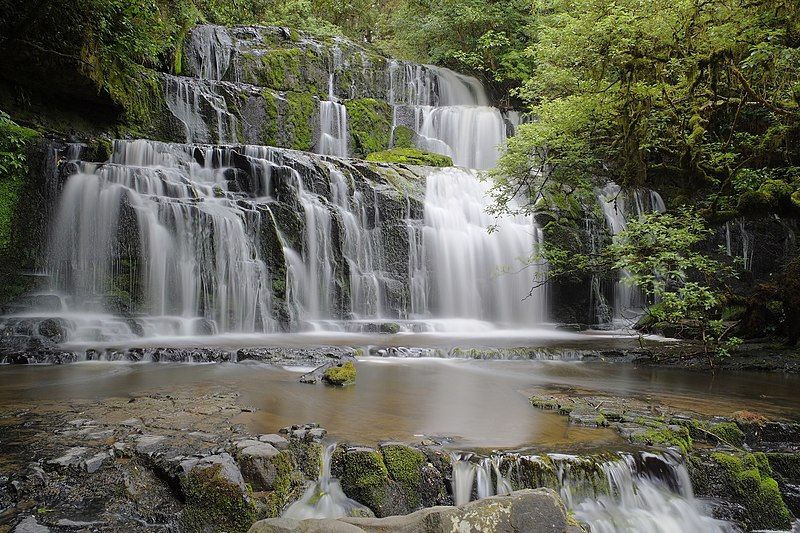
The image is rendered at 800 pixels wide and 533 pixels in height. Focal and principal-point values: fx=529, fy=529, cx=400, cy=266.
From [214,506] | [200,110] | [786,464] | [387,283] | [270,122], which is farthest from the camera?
[270,122]

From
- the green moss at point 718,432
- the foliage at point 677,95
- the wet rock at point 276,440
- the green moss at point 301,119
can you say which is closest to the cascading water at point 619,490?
the green moss at point 718,432

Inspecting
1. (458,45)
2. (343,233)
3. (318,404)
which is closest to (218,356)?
(318,404)

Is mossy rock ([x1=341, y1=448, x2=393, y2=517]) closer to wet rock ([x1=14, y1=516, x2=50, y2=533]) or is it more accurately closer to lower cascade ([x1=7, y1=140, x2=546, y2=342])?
wet rock ([x1=14, y1=516, x2=50, y2=533])

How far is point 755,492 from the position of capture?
4078 mm

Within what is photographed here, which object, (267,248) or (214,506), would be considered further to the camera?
(267,248)

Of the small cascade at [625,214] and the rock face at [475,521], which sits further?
the small cascade at [625,214]

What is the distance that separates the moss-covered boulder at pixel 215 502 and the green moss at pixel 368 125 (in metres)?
16.9

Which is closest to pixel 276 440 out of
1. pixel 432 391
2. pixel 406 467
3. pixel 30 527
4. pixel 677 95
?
pixel 406 467

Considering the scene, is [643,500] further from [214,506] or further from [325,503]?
[214,506]

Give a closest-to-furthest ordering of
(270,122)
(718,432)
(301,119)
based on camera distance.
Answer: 1. (718,432)
2. (270,122)
3. (301,119)

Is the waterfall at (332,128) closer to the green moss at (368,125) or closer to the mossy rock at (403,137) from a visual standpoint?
the green moss at (368,125)

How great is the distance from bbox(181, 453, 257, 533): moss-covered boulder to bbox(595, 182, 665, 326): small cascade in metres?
12.8

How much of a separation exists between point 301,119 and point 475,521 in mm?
17705

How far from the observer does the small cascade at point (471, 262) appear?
14.0 metres
